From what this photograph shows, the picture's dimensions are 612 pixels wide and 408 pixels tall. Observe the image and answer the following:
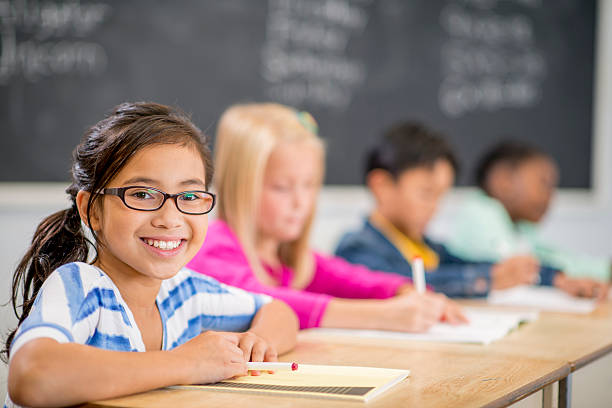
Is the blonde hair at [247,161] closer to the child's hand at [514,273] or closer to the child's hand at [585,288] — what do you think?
the child's hand at [514,273]

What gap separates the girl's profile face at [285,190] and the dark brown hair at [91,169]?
55 centimetres

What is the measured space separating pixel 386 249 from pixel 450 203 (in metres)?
1.42

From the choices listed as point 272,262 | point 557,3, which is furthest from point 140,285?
point 557,3

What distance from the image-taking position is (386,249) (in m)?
1.97

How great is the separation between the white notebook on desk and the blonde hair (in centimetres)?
67

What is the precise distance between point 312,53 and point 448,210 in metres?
1.04

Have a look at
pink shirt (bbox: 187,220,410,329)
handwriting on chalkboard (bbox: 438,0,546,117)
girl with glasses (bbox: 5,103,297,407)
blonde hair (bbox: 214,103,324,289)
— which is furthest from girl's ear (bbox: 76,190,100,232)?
handwriting on chalkboard (bbox: 438,0,546,117)

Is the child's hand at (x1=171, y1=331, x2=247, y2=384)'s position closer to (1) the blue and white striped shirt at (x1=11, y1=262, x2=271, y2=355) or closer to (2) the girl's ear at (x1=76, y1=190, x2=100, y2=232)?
(1) the blue and white striped shirt at (x1=11, y1=262, x2=271, y2=355)

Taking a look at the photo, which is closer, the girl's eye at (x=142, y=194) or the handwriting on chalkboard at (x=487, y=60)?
the girl's eye at (x=142, y=194)

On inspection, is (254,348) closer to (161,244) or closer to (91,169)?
(161,244)

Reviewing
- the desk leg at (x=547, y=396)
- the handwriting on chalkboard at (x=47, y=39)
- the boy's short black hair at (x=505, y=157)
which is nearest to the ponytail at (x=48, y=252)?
the desk leg at (x=547, y=396)

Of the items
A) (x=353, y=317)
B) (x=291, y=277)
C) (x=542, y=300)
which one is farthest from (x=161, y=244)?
(x=542, y=300)

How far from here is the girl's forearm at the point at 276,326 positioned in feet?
3.58

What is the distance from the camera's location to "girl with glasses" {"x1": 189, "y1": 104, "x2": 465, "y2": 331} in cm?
136
